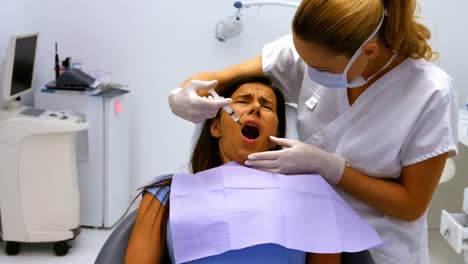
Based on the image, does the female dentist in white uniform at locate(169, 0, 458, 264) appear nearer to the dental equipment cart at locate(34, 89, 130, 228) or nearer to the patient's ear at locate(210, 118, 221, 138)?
the patient's ear at locate(210, 118, 221, 138)

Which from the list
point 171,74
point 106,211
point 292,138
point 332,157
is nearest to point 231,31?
point 171,74

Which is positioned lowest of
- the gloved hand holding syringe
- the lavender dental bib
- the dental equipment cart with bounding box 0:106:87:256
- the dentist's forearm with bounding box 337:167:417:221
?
the dental equipment cart with bounding box 0:106:87:256

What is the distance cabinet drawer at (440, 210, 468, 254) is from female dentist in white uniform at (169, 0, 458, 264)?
91 centimetres

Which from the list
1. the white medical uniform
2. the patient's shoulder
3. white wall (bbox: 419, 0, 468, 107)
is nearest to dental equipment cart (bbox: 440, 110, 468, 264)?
white wall (bbox: 419, 0, 468, 107)

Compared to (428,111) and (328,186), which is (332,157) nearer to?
(328,186)

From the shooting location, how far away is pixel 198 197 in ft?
5.01

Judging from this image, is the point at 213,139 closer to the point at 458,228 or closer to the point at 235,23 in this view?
the point at 458,228

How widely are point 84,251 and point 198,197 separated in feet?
5.53

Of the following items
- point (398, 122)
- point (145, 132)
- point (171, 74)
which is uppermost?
point (398, 122)

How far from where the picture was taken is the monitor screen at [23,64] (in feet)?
9.63

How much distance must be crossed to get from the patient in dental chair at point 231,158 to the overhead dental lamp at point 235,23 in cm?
148

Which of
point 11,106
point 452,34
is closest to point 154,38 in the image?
point 11,106

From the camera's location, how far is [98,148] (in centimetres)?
320

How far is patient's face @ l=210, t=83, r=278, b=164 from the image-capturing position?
1.66 meters
